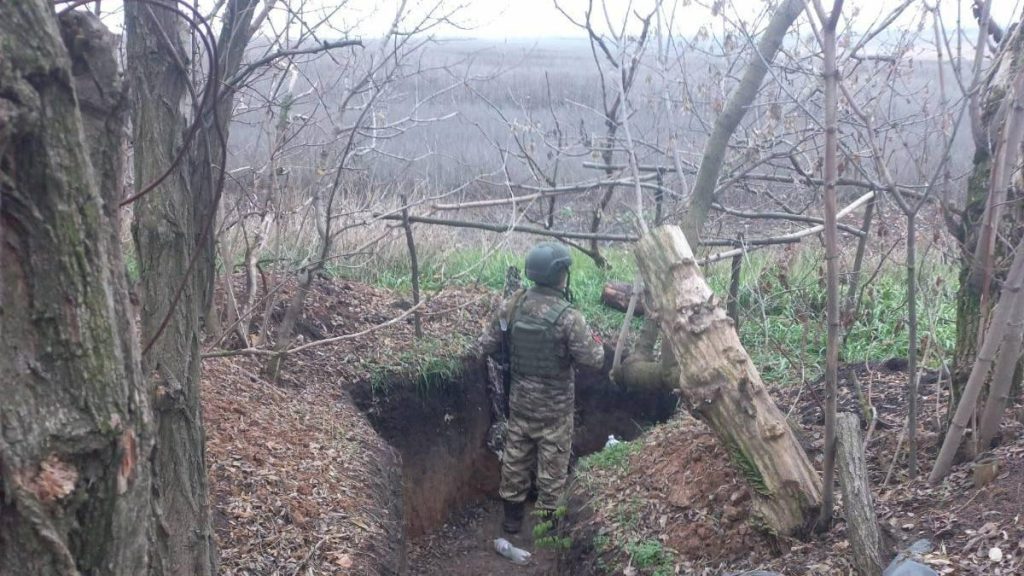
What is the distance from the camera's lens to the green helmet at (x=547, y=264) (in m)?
6.16

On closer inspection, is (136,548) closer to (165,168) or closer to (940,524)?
(165,168)

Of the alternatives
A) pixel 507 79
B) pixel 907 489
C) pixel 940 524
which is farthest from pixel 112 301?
pixel 507 79

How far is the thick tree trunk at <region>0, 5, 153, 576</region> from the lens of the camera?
1.64m

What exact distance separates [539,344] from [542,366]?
177 millimetres

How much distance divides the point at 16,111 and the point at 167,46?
143 cm

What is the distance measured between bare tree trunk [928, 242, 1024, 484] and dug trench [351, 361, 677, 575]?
2993mm

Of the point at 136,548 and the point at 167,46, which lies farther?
the point at 167,46

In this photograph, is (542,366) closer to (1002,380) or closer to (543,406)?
(543,406)

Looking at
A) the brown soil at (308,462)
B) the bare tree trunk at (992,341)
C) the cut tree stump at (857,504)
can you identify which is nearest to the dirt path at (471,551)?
the brown soil at (308,462)

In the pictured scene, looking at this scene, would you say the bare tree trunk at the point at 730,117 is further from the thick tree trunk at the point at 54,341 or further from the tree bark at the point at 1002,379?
the thick tree trunk at the point at 54,341

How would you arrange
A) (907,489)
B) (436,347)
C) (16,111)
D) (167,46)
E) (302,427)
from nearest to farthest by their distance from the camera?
(16,111) < (167,46) < (907,489) < (302,427) < (436,347)

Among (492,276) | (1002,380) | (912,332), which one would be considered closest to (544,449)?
(492,276)

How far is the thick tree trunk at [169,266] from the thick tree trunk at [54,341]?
1211 mm

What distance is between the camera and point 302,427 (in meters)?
5.70
